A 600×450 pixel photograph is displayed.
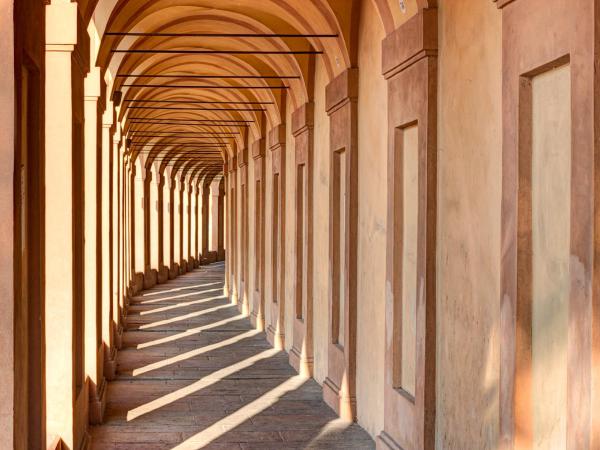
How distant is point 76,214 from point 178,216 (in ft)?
126

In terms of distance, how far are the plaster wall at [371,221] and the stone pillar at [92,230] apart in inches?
130

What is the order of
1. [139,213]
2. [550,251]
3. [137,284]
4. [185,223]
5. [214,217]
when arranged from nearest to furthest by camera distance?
[550,251] → [137,284] → [139,213] → [185,223] → [214,217]

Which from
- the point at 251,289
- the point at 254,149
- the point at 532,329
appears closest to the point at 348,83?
the point at 532,329

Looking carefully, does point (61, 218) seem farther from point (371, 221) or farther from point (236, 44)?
Result: point (236, 44)

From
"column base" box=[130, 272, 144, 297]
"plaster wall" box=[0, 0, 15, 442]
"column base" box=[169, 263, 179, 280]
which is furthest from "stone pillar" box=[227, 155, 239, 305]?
"plaster wall" box=[0, 0, 15, 442]

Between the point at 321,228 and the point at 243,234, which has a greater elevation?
the point at 321,228

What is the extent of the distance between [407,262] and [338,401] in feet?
11.7

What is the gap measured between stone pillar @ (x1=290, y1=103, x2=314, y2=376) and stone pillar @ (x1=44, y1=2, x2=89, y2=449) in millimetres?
6921

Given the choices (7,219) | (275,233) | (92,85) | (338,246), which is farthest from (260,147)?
(7,219)

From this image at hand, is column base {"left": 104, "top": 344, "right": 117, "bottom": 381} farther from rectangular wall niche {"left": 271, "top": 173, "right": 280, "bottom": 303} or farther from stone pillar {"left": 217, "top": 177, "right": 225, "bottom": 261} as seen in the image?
stone pillar {"left": 217, "top": 177, "right": 225, "bottom": 261}

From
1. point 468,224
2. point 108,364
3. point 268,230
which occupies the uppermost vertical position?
point 468,224

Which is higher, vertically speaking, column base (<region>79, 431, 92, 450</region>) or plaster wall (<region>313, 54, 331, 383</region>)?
plaster wall (<region>313, 54, 331, 383</region>)

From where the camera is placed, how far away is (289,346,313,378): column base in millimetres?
15984

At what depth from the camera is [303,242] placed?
663 inches
